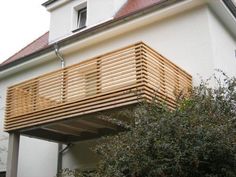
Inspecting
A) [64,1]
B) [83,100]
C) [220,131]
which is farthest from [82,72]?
[64,1]

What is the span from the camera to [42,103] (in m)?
10.0

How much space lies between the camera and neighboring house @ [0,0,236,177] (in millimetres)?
8672

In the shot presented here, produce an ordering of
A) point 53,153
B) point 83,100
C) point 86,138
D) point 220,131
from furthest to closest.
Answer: point 53,153 < point 86,138 < point 83,100 < point 220,131

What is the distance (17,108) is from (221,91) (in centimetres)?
568

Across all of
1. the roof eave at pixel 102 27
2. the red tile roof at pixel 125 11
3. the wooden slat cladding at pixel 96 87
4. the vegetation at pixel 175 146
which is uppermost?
the red tile roof at pixel 125 11

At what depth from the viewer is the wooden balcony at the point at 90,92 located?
8.31 metres

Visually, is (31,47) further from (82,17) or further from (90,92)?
(90,92)

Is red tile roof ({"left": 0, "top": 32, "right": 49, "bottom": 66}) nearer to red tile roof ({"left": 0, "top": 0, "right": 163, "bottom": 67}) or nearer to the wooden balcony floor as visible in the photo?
red tile roof ({"left": 0, "top": 0, "right": 163, "bottom": 67})

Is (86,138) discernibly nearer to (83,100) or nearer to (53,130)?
(53,130)

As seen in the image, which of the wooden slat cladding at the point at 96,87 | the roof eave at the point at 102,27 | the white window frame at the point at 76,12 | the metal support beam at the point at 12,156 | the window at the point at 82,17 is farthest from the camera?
the window at the point at 82,17

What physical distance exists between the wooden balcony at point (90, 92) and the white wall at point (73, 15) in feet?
12.7

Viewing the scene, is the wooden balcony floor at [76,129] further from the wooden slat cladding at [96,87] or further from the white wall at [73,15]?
the white wall at [73,15]

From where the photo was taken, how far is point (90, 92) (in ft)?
31.4

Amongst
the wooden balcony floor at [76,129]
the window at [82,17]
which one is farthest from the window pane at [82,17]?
the wooden balcony floor at [76,129]
